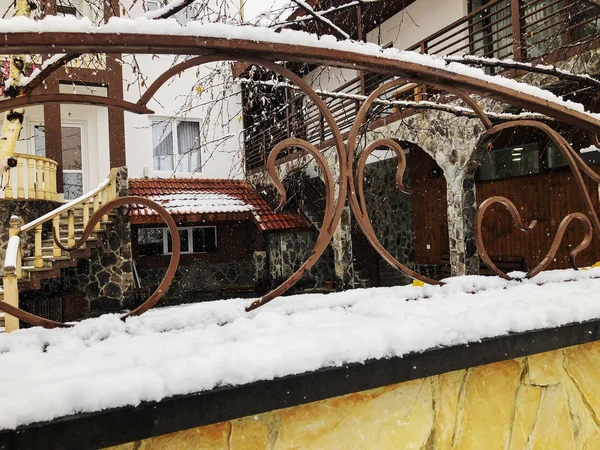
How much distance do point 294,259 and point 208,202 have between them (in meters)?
2.80

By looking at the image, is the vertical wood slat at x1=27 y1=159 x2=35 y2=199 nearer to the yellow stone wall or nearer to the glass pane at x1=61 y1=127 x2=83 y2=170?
the glass pane at x1=61 y1=127 x2=83 y2=170

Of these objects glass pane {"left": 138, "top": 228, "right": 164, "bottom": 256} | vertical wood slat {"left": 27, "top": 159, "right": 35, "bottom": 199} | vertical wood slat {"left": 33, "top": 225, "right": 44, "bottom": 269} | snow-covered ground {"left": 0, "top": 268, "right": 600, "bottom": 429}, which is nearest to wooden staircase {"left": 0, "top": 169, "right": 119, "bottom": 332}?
vertical wood slat {"left": 33, "top": 225, "right": 44, "bottom": 269}

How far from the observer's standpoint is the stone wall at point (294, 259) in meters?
10.9

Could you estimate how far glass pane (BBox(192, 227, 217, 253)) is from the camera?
11.7 meters

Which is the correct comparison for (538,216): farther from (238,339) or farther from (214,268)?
(238,339)

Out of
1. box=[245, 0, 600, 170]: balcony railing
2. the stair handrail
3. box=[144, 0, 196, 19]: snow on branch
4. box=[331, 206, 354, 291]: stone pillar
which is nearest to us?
box=[144, 0, 196, 19]: snow on branch

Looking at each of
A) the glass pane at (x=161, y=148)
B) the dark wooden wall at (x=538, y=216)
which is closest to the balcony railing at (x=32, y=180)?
the glass pane at (x=161, y=148)

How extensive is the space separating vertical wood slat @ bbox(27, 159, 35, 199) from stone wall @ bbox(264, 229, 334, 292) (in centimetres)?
562

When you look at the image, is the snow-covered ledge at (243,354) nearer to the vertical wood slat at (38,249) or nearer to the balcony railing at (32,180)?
the vertical wood slat at (38,249)

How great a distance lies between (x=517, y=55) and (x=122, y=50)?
6.17 m

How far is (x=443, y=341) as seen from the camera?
84 centimetres

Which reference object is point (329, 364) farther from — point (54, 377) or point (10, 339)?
point (10, 339)

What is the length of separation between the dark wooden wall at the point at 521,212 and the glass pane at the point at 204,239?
5818 millimetres

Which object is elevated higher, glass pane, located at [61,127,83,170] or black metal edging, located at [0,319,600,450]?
glass pane, located at [61,127,83,170]
